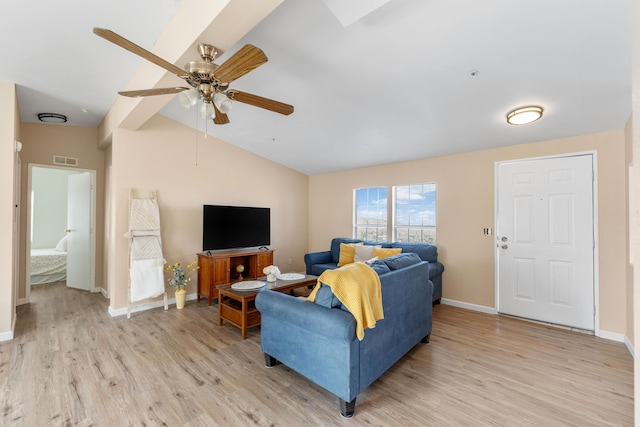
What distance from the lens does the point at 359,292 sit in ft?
6.01

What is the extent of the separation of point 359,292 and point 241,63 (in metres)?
1.65

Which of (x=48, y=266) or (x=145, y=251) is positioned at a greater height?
(x=145, y=251)

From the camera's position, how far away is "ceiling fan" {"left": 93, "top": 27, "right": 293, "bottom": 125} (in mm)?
1624

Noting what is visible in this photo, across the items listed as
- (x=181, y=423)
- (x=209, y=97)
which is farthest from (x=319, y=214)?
(x=181, y=423)

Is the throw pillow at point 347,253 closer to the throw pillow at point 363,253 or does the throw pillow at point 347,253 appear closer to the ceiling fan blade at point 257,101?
the throw pillow at point 363,253

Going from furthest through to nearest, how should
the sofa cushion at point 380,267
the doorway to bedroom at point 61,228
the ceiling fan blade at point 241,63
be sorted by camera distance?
1. the doorway to bedroom at point 61,228
2. the sofa cushion at point 380,267
3. the ceiling fan blade at point 241,63

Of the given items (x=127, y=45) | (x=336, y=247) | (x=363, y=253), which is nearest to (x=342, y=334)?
(x=127, y=45)

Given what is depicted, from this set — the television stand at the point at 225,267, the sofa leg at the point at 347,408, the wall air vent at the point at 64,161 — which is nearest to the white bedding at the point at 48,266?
the wall air vent at the point at 64,161

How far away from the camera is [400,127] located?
3.53 metres

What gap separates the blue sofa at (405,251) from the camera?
4047 mm

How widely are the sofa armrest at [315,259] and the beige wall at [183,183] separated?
947mm

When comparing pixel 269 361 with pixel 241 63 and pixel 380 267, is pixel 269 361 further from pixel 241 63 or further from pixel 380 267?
pixel 241 63

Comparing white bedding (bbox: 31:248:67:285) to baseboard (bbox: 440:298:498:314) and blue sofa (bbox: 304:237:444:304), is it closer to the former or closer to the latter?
blue sofa (bbox: 304:237:444:304)

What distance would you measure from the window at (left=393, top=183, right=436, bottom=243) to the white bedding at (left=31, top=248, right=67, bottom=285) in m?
6.47
